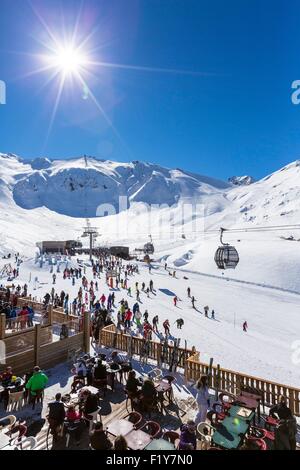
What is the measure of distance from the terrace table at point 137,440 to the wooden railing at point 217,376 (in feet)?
13.8

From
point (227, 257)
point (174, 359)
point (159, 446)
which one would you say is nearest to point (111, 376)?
point (174, 359)

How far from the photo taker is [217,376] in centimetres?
1059

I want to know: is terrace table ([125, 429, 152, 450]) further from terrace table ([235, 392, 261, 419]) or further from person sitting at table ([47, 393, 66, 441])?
terrace table ([235, 392, 261, 419])

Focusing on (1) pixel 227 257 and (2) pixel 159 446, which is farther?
(1) pixel 227 257

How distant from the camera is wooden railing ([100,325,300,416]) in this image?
31.8 ft

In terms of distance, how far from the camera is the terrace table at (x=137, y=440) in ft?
21.7

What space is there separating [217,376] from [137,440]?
4574 millimetres

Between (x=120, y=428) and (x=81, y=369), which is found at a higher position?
(x=81, y=369)

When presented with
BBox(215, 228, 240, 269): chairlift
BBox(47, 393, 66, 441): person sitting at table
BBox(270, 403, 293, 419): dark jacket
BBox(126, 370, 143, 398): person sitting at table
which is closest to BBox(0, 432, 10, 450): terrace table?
BBox(47, 393, 66, 441): person sitting at table

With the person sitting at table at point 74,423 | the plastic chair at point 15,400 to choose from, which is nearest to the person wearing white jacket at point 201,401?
the person sitting at table at point 74,423

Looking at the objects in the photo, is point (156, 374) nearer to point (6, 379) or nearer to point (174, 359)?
point (174, 359)

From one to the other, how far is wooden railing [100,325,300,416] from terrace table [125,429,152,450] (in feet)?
13.8

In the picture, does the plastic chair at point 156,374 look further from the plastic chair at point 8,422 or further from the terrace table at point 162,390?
the plastic chair at point 8,422
